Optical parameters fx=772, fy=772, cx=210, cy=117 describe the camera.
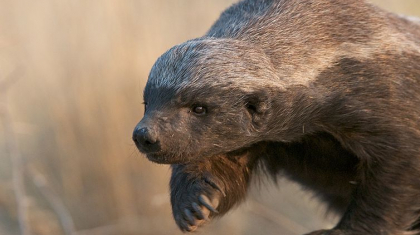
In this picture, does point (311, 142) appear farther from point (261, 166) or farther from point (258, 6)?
point (258, 6)

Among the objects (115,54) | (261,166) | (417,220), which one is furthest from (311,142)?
(115,54)

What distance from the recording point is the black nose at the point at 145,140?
3.68 meters

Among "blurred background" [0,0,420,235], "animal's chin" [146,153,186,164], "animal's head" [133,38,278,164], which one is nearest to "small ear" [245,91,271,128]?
"animal's head" [133,38,278,164]

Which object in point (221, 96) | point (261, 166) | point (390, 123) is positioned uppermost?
point (221, 96)

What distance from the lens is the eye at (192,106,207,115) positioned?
382cm

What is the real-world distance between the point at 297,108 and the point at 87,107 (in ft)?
14.2

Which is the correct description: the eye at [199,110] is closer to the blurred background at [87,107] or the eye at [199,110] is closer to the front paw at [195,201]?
the front paw at [195,201]

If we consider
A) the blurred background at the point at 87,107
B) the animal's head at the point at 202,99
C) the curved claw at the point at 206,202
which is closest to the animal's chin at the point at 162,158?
the animal's head at the point at 202,99

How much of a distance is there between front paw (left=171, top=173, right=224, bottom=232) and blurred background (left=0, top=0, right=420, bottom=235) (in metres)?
3.23

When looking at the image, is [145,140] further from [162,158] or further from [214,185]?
[214,185]

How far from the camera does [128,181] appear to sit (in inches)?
328

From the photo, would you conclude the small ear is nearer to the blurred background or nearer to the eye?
the eye

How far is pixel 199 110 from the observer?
3826 mm

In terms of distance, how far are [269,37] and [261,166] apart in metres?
1.02
